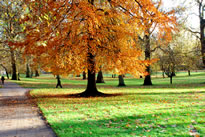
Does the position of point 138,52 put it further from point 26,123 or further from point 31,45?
point 26,123

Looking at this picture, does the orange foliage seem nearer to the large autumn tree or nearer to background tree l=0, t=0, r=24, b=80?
the large autumn tree

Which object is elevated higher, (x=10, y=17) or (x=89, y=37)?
(x=10, y=17)

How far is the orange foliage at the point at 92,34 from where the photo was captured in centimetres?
1201

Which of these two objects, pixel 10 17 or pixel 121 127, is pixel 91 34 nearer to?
pixel 10 17

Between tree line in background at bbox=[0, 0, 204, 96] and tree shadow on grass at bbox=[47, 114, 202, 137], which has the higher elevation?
tree line in background at bbox=[0, 0, 204, 96]

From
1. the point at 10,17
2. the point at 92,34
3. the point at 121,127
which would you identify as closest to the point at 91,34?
the point at 92,34

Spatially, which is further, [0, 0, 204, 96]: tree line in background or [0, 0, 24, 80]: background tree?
[0, 0, 204, 96]: tree line in background

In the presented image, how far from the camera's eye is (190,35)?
27.5 meters

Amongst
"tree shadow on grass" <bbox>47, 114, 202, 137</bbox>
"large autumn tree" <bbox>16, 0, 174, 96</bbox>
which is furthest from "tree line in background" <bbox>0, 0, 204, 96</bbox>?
"tree shadow on grass" <bbox>47, 114, 202, 137</bbox>

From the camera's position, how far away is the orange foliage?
1201cm

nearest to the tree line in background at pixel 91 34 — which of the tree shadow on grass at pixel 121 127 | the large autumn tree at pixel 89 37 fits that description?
the large autumn tree at pixel 89 37

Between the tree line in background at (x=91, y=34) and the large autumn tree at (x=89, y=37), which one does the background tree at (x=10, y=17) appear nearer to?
the tree line in background at (x=91, y=34)

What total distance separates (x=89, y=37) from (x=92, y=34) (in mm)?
500

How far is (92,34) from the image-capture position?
42.1 ft
